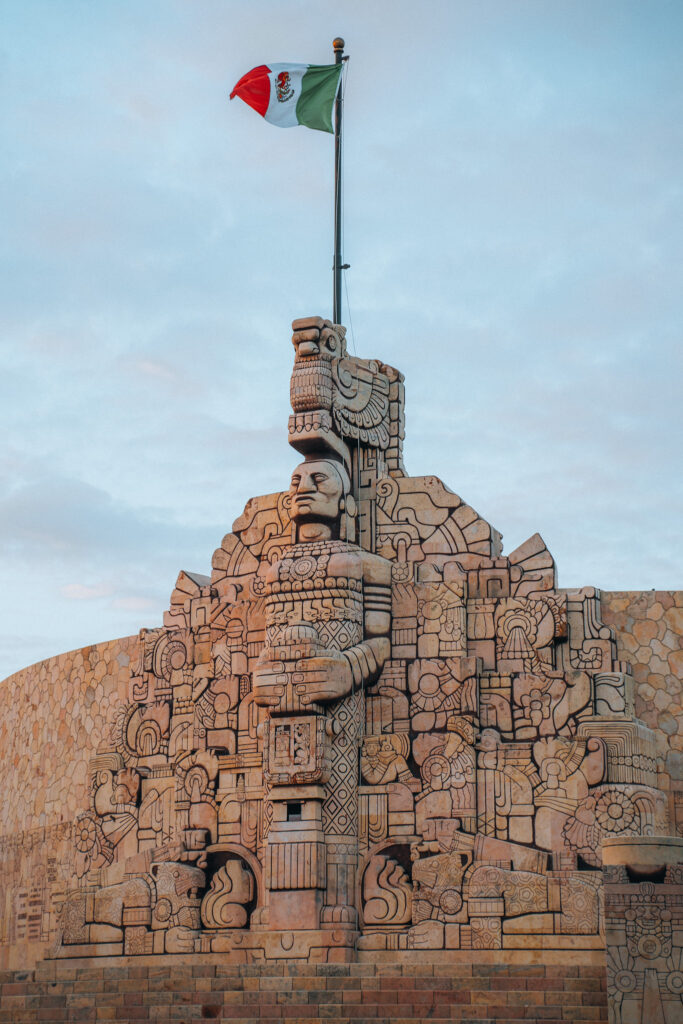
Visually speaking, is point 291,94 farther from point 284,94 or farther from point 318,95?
point 318,95

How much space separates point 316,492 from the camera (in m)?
19.3

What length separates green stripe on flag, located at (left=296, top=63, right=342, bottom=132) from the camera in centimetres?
2105

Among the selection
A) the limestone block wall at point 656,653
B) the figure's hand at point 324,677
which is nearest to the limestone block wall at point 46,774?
the figure's hand at point 324,677

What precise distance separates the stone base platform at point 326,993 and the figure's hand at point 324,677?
271 cm

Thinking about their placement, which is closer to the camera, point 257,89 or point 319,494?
point 319,494

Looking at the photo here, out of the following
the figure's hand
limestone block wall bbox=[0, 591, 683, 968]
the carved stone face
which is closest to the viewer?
the figure's hand

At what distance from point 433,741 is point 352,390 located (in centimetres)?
403

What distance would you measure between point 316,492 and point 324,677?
7.01 feet

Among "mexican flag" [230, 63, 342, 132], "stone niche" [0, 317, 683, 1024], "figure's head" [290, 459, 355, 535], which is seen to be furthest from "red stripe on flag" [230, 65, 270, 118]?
"figure's head" [290, 459, 355, 535]

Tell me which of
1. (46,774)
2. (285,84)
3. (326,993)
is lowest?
(326,993)

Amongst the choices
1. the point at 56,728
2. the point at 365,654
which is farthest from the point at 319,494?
the point at 56,728

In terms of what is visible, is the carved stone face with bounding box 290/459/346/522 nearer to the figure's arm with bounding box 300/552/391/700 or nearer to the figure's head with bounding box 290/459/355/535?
the figure's head with bounding box 290/459/355/535

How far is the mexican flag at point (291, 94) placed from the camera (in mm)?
21078

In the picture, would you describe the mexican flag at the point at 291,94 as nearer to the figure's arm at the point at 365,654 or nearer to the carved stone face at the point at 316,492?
the carved stone face at the point at 316,492
